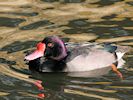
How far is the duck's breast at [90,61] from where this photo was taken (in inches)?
442

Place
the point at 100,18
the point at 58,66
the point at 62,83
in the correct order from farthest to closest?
the point at 100,18, the point at 58,66, the point at 62,83

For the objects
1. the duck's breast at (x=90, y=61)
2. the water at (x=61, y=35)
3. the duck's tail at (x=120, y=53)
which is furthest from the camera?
the duck's tail at (x=120, y=53)

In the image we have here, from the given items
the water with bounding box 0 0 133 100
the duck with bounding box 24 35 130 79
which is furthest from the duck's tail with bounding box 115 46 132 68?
the water with bounding box 0 0 133 100

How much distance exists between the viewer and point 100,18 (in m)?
14.3

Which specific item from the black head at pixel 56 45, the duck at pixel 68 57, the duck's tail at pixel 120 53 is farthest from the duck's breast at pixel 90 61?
the black head at pixel 56 45

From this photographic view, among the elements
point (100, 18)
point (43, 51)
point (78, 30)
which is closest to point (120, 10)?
point (100, 18)

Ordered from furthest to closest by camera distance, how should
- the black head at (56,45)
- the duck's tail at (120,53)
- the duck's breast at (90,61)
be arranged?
the duck's tail at (120,53), the black head at (56,45), the duck's breast at (90,61)

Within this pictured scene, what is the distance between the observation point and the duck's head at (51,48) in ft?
37.1

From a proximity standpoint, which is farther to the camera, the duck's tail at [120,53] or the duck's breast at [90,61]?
the duck's tail at [120,53]

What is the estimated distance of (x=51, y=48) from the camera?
1143 cm

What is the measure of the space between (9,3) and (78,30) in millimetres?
3309

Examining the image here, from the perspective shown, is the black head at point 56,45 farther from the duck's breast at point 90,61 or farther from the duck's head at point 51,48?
the duck's breast at point 90,61

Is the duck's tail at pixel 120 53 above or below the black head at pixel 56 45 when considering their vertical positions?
below

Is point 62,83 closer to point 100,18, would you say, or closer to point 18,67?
point 18,67
